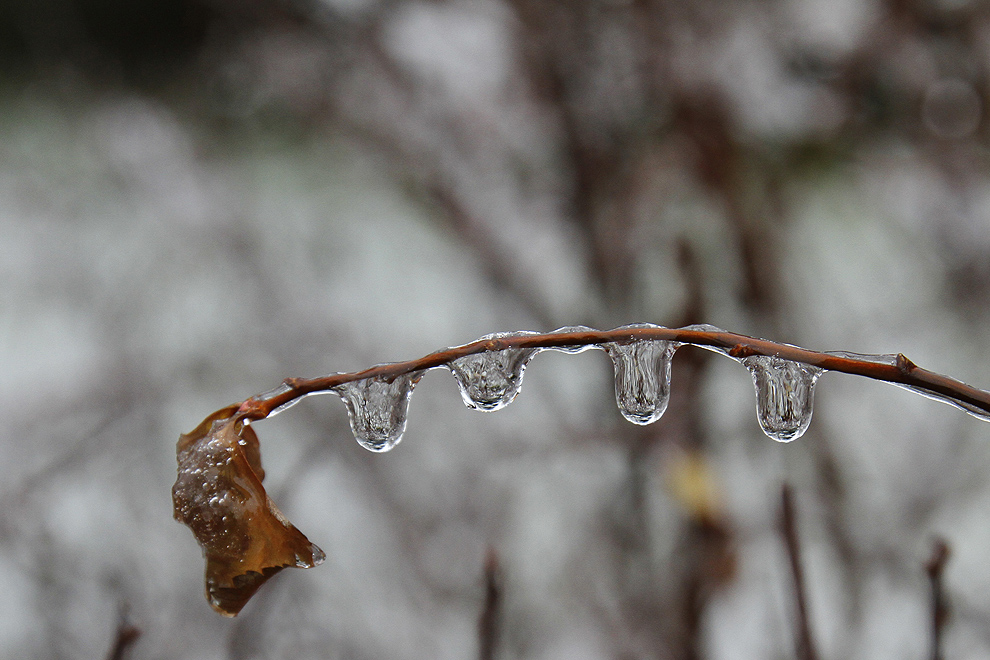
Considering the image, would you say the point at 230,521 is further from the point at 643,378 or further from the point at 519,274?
the point at 519,274

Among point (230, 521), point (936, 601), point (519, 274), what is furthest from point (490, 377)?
point (519, 274)

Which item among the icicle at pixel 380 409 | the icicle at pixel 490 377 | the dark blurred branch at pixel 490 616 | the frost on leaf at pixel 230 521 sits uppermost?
the icicle at pixel 490 377

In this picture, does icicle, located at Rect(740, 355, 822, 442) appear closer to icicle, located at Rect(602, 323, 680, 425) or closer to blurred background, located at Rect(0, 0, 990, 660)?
icicle, located at Rect(602, 323, 680, 425)

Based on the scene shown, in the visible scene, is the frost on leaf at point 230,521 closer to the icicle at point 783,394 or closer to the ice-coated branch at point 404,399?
the ice-coated branch at point 404,399

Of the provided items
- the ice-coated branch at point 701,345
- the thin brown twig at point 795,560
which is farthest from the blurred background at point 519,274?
the ice-coated branch at point 701,345

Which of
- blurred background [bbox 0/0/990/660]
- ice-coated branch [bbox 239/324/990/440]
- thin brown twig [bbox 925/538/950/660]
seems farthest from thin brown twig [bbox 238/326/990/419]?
blurred background [bbox 0/0/990/660]

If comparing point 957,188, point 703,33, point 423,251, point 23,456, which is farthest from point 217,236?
point 957,188
